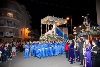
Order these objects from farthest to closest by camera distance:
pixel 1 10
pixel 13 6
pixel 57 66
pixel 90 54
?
pixel 13 6, pixel 1 10, pixel 57 66, pixel 90 54

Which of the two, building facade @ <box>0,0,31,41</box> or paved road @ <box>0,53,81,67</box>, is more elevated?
building facade @ <box>0,0,31,41</box>

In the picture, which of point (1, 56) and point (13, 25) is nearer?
point (1, 56)

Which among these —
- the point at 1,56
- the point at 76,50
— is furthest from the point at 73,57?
the point at 1,56

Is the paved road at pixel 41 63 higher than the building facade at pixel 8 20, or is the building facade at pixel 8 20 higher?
the building facade at pixel 8 20

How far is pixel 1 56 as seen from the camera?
37.9ft

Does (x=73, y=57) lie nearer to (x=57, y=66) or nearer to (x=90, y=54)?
(x=57, y=66)

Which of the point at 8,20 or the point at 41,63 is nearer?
the point at 41,63

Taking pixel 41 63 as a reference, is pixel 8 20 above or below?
above

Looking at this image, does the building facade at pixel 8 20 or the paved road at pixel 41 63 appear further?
the building facade at pixel 8 20

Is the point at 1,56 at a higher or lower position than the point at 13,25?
lower

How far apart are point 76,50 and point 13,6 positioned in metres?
34.5

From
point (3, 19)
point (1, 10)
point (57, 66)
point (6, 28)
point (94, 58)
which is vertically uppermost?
point (1, 10)

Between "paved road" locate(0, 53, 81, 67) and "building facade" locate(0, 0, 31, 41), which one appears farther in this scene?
"building facade" locate(0, 0, 31, 41)

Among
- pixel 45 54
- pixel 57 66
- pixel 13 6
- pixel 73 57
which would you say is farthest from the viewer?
pixel 13 6
